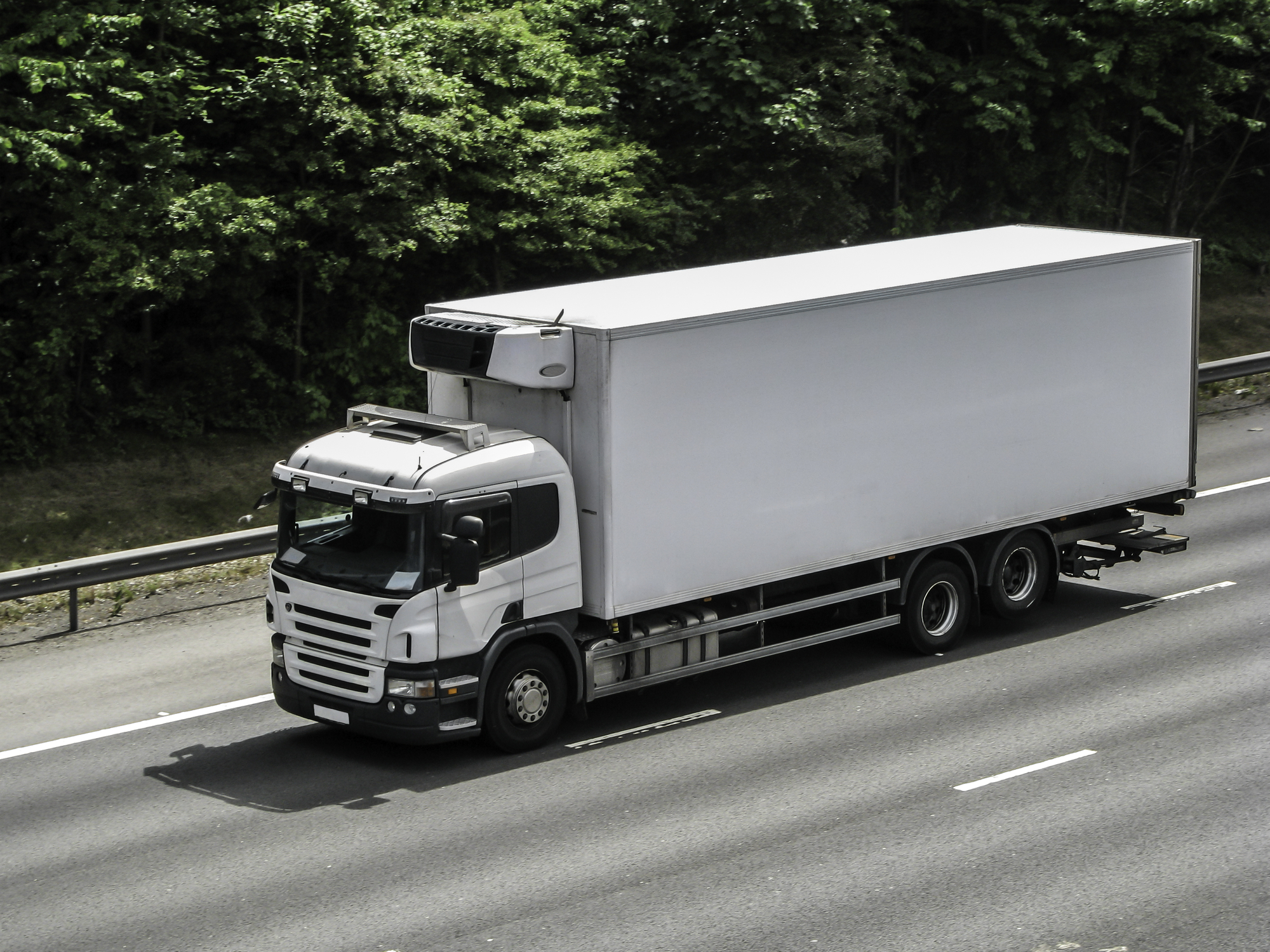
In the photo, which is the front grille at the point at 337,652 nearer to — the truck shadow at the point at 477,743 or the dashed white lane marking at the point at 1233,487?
the truck shadow at the point at 477,743

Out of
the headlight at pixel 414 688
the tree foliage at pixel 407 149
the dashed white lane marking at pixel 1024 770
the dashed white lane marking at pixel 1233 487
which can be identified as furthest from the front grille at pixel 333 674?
the dashed white lane marking at pixel 1233 487

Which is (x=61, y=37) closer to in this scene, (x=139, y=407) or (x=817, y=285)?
(x=139, y=407)

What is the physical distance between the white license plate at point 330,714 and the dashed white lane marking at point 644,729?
5.91 feet

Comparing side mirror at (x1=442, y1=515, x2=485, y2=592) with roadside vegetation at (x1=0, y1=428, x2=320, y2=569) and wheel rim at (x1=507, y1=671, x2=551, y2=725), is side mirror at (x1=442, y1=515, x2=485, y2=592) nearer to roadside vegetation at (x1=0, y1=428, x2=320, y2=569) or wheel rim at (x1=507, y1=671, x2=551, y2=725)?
wheel rim at (x1=507, y1=671, x2=551, y2=725)

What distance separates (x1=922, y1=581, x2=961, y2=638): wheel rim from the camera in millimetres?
14883

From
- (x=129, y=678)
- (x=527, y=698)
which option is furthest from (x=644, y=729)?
(x=129, y=678)

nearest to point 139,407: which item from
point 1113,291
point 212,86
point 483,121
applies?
point 212,86

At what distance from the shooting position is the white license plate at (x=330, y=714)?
12.2 meters

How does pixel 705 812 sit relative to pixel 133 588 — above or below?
below

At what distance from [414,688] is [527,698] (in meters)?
1.01

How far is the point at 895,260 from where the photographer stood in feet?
50.0

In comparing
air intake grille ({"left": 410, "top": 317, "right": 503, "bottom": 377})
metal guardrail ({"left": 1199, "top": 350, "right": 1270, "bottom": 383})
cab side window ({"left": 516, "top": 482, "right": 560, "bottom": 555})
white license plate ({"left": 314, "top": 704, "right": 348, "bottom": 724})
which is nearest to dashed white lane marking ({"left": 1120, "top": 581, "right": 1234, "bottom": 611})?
cab side window ({"left": 516, "top": 482, "right": 560, "bottom": 555})

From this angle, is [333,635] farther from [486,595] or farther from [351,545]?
[486,595]

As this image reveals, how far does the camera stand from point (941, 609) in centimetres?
1502
